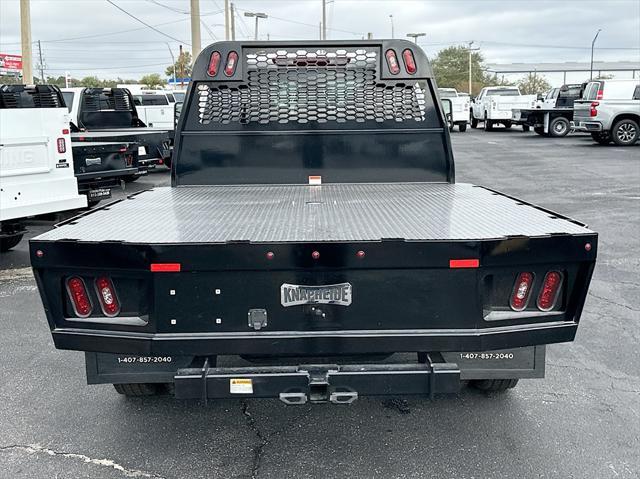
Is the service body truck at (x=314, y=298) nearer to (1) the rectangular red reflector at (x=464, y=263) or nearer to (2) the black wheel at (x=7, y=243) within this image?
(1) the rectangular red reflector at (x=464, y=263)

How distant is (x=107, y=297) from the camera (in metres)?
3.30

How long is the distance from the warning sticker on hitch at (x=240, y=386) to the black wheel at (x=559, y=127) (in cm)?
2902

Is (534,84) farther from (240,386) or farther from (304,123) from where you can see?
(240,386)

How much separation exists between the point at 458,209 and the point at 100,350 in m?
2.05

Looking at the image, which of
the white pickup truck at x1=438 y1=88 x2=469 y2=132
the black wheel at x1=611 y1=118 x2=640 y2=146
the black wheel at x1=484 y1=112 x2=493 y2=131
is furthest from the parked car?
the black wheel at x1=484 y1=112 x2=493 y2=131

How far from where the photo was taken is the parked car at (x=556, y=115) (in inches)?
1168

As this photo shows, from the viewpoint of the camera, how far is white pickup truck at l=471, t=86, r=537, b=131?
34.7m

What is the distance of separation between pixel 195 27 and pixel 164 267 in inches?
936

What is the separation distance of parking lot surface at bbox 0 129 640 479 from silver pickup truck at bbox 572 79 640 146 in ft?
64.9

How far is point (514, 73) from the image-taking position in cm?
10812

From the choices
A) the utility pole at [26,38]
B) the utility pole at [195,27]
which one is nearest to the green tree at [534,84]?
the utility pole at [195,27]

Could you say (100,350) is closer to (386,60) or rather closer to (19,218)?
(386,60)

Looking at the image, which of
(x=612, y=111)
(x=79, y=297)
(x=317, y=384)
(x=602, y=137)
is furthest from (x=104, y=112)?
(x=602, y=137)

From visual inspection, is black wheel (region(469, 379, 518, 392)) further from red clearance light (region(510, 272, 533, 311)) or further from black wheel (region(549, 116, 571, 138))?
black wheel (region(549, 116, 571, 138))
